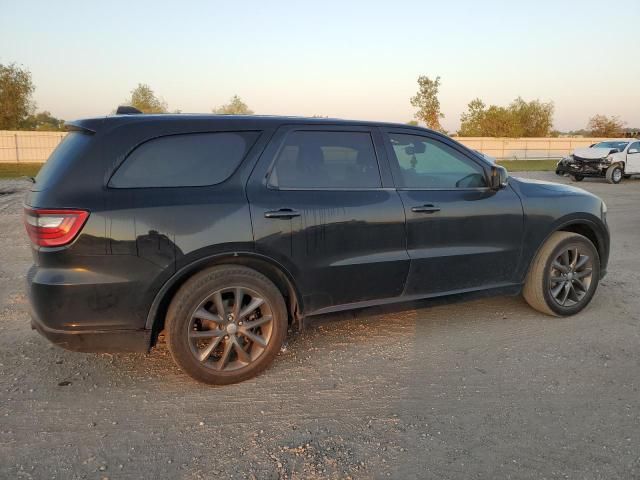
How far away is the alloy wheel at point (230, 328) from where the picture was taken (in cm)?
335

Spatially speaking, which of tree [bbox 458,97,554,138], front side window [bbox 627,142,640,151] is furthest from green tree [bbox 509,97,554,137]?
front side window [bbox 627,142,640,151]

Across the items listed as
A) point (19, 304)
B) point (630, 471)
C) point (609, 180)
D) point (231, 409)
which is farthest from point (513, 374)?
point (609, 180)

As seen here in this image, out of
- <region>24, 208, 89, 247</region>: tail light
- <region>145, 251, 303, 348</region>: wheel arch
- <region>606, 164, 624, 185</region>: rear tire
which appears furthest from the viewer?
<region>606, 164, 624, 185</region>: rear tire

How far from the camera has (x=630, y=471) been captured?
100 inches

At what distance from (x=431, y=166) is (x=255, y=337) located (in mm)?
1916

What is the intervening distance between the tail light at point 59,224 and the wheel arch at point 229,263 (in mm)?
603

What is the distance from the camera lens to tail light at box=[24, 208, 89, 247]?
9.78 ft

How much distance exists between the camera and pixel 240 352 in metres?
3.46

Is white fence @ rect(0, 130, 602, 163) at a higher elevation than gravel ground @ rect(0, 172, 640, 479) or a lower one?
higher

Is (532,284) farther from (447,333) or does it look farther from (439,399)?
(439,399)

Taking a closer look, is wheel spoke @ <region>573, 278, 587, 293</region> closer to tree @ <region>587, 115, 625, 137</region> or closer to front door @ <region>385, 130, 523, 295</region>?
front door @ <region>385, 130, 523, 295</region>

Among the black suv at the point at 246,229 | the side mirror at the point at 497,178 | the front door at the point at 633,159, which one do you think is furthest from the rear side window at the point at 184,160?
the front door at the point at 633,159

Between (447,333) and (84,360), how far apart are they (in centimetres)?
283

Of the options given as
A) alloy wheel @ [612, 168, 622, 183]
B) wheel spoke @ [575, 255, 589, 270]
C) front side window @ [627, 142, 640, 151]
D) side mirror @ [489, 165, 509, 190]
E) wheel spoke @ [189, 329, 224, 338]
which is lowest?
wheel spoke @ [189, 329, 224, 338]
